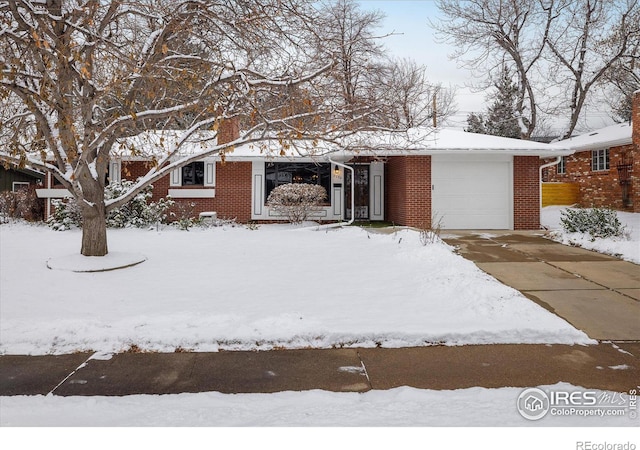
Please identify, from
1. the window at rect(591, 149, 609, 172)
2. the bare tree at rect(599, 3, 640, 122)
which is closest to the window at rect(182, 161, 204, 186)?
the window at rect(591, 149, 609, 172)

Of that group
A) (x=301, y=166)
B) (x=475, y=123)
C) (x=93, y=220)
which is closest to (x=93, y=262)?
(x=93, y=220)

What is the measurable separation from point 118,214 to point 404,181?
30.3 feet

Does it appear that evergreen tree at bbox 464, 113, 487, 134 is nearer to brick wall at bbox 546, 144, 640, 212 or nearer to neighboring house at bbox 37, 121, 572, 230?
brick wall at bbox 546, 144, 640, 212

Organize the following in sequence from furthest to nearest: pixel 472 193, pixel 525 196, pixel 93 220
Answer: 1. pixel 472 193
2. pixel 525 196
3. pixel 93 220

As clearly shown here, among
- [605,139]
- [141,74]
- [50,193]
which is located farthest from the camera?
[605,139]

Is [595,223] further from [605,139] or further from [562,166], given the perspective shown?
[562,166]

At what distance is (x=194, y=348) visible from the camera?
4453mm

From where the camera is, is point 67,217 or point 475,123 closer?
point 67,217

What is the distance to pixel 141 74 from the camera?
568cm

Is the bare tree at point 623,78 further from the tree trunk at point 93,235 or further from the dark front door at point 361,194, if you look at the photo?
the tree trunk at point 93,235

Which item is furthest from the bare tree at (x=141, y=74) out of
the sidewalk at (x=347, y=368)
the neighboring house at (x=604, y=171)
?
the neighboring house at (x=604, y=171)

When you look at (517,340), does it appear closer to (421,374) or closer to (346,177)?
(421,374)

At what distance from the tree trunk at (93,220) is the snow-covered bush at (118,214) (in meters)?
5.70

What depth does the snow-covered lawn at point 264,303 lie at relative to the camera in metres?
4.65
